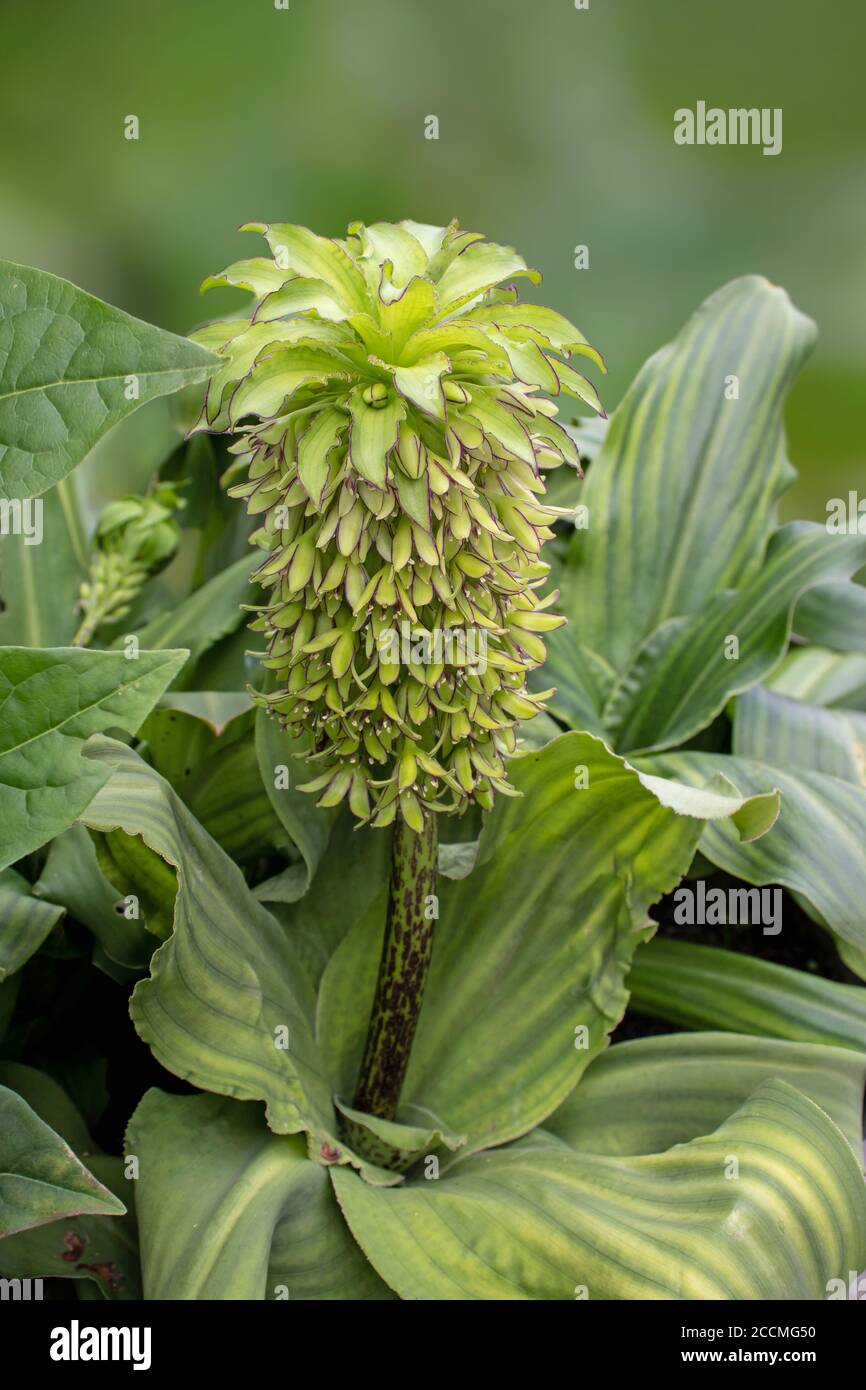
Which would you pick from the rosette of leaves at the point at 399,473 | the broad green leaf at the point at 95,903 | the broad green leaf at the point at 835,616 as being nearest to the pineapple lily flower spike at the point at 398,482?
the rosette of leaves at the point at 399,473

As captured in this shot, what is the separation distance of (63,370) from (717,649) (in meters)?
0.49

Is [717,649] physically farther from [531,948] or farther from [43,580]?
[43,580]

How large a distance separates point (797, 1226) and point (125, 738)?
38 cm

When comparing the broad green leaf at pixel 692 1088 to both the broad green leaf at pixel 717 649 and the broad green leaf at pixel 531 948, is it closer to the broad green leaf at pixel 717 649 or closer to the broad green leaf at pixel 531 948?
the broad green leaf at pixel 531 948

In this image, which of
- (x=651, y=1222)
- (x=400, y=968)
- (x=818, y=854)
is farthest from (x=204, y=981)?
(x=818, y=854)

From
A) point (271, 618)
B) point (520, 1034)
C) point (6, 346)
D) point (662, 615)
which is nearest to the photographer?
point (6, 346)

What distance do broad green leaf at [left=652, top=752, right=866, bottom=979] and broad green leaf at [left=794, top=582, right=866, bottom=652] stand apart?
17cm

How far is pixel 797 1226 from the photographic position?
46 centimetres

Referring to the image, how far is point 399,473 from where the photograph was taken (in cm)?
41

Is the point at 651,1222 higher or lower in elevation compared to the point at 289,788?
lower

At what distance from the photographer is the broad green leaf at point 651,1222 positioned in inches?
17.6

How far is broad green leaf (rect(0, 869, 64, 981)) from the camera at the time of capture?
0.51m
